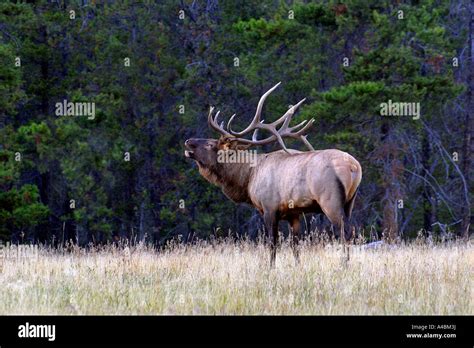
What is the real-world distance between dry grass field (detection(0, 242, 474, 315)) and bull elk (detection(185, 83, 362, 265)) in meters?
0.60

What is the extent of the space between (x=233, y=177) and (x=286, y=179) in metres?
1.16

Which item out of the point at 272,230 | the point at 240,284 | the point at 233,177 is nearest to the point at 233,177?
the point at 233,177

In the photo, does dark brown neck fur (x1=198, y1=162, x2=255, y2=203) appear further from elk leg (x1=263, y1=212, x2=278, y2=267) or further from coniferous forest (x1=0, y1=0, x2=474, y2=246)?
coniferous forest (x1=0, y1=0, x2=474, y2=246)

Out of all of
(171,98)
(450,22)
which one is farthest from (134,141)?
(450,22)

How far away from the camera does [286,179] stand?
10.8 m

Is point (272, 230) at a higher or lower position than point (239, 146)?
lower

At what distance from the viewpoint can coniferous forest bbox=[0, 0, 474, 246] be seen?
1925 cm

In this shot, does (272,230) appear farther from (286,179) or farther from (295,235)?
(286,179)

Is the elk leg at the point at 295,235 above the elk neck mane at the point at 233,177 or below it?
below

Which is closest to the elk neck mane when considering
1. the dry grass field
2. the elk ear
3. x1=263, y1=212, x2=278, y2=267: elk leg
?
the elk ear

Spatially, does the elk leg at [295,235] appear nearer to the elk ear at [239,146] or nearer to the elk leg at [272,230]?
the elk leg at [272,230]

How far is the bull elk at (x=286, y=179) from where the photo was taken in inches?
406

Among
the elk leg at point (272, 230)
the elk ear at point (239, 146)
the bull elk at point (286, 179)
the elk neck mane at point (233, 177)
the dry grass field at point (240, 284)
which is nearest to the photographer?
the dry grass field at point (240, 284)

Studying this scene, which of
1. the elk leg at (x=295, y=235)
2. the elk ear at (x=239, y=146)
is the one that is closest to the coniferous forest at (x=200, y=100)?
the elk ear at (x=239, y=146)
